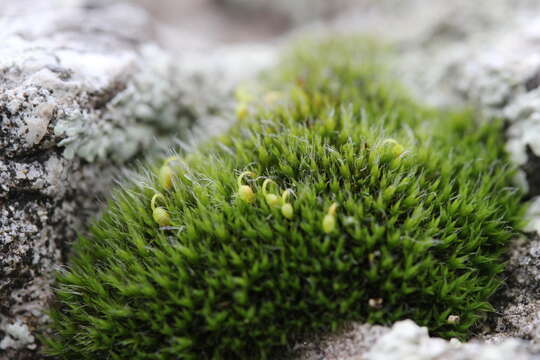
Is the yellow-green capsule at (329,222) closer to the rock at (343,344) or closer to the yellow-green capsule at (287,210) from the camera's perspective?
the yellow-green capsule at (287,210)

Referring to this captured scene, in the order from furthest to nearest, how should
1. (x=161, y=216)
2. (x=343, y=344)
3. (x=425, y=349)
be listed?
1. (x=161, y=216)
2. (x=343, y=344)
3. (x=425, y=349)

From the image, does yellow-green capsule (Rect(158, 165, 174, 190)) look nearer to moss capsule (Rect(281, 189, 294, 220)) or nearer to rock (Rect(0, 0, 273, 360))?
rock (Rect(0, 0, 273, 360))

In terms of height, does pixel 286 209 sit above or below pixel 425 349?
above

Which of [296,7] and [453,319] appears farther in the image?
[296,7]

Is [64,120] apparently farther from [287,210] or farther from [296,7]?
[296,7]

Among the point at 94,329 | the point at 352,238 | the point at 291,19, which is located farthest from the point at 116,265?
the point at 291,19

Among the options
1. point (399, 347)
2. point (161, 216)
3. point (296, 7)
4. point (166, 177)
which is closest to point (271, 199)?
point (161, 216)
